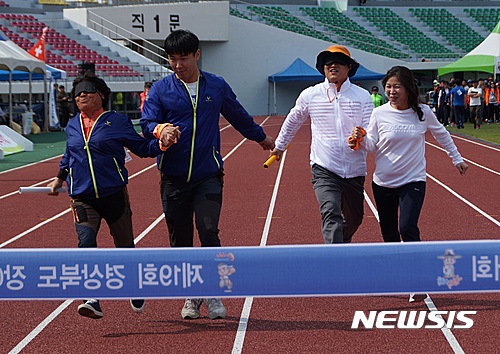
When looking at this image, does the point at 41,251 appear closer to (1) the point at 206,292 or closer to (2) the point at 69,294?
(2) the point at 69,294

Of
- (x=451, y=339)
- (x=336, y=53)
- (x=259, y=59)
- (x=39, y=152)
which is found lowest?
(x=39, y=152)

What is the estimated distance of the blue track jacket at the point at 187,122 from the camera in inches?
238

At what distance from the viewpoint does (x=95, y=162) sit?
5.97 m

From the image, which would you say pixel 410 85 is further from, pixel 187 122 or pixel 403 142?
pixel 187 122

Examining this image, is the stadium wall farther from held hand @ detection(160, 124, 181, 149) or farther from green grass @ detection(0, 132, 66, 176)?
held hand @ detection(160, 124, 181, 149)

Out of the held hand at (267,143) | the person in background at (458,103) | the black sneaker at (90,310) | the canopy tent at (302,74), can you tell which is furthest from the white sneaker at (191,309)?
the canopy tent at (302,74)

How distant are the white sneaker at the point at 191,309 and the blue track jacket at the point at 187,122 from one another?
0.83m

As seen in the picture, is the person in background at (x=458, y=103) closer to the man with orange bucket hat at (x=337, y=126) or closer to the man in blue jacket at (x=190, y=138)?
the man with orange bucket hat at (x=337, y=126)

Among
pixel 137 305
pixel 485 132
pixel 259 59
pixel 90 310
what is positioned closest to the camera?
pixel 90 310

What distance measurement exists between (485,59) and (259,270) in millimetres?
28844

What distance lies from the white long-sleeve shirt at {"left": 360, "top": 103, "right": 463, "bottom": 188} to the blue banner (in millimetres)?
2006

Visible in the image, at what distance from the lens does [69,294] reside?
4668 millimetres

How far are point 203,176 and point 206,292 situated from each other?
1.57 metres

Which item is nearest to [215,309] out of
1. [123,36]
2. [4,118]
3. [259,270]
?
[259,270]
